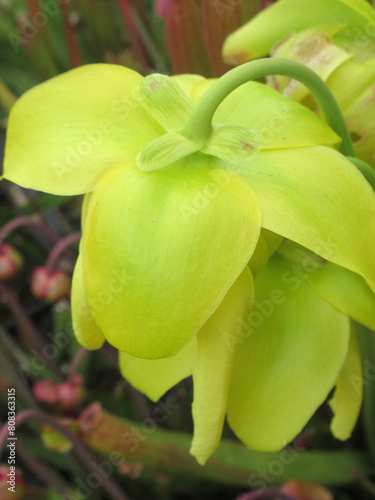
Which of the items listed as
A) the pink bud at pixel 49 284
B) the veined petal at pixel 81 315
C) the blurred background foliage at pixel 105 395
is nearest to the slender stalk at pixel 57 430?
the blurred background foliage at pixel 105 395

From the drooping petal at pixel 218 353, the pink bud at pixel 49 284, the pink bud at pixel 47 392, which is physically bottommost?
the pink bud at pixel 47 392

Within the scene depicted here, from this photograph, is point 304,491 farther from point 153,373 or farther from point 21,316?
point 21,316

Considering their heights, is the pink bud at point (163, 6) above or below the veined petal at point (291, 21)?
below

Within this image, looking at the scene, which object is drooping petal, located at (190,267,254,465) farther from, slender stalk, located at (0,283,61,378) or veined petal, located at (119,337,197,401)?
slender stalk, located at (0,283,61,378)

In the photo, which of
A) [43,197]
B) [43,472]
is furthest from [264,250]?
[43,197]

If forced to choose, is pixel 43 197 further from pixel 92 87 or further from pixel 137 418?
pixel 92 87

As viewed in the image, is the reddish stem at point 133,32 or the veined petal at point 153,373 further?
the reddish stem at point 133,32

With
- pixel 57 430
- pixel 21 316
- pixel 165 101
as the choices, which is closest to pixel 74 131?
pixel 165 101

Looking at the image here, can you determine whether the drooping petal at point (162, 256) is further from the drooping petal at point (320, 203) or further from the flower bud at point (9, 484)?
the flower bud at point (9, 484)
